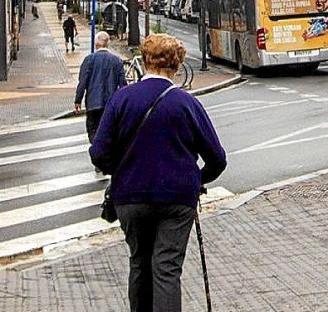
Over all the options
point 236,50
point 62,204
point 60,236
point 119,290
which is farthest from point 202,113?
point 236,50

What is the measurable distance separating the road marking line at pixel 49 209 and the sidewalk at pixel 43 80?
724 centimetres

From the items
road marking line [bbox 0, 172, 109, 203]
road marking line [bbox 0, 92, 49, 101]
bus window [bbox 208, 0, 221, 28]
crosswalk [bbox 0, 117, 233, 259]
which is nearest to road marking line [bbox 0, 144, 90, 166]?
crosswalk [bbox 0, 117, 233, 259]

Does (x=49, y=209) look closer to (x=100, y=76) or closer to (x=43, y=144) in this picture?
(x=100, y=76)

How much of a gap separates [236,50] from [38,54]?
1123 centimetres

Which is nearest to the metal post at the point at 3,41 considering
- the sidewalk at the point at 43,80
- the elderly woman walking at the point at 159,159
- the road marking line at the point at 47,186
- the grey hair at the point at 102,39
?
the sidewalk at the point at 43,80

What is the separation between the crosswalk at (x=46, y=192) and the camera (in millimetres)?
9477

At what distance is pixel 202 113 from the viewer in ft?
17.3

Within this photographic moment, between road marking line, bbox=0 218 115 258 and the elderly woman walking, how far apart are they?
3.50m

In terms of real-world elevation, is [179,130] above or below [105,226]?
above

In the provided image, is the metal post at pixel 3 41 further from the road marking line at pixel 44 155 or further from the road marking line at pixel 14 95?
the road marking line at pixel 44 155

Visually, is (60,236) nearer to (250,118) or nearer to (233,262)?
(233,262)

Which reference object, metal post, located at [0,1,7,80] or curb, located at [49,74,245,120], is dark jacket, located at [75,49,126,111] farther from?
metal post, located at [0,1,7,80]

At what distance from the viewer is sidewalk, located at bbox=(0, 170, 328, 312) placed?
6.67 metres

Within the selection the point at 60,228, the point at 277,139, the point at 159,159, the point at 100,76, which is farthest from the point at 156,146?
the point at 277,139
